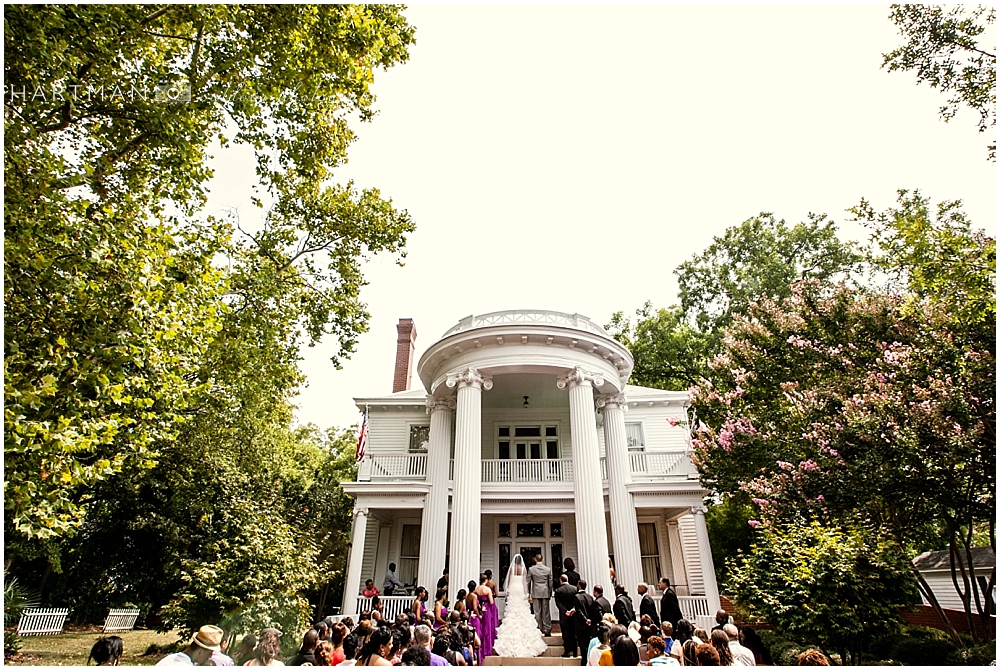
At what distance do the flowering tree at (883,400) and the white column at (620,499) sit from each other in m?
2.44

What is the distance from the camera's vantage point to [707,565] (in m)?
15.3

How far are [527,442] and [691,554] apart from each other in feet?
22.8

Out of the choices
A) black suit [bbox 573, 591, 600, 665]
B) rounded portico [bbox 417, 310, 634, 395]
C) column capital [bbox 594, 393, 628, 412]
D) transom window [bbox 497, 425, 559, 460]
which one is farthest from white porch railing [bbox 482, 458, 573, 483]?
black suit [bbox 573, 591, 600, 665]

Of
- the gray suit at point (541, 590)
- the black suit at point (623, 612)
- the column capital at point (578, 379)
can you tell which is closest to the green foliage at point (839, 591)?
the black suit at point (623, 612)

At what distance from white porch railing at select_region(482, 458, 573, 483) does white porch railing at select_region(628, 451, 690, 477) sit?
227 centimetres

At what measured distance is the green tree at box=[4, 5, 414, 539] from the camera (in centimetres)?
616

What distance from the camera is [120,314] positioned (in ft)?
21.3

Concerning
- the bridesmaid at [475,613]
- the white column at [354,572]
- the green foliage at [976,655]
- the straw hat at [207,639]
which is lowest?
the green foliage at [976,655]

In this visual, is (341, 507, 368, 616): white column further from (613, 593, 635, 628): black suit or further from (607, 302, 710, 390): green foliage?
(607, 302, 710, 390): green foliage

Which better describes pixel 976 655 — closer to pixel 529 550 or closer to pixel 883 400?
pixel 883 400

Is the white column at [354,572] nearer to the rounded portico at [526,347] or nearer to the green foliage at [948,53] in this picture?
the rounded portico at [526,347]

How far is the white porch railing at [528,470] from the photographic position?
17375 millimetres

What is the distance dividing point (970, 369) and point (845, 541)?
3900 mm

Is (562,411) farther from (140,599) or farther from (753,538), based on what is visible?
(140,599)
